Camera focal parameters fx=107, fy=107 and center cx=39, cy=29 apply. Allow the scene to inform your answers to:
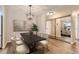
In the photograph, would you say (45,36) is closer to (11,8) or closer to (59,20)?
(59,20)

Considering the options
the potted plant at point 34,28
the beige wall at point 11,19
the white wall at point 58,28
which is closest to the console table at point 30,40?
the potted plant at point 34,28

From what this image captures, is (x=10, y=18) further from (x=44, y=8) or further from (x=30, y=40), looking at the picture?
(x=44, y=8)

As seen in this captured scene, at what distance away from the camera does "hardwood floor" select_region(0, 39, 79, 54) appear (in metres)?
1.96

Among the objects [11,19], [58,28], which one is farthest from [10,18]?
[58,28]

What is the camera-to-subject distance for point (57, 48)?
199 centimetres

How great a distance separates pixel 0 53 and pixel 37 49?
69 cm

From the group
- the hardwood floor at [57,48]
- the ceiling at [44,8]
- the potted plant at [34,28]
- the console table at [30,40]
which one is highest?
the ceiling at [44,8]

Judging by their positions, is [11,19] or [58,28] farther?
[58,28]

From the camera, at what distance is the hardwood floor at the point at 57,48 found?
1956 millimetres

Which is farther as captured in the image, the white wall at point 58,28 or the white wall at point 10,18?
the white wall at point 58,28

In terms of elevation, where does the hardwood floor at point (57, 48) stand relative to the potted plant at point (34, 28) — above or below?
below

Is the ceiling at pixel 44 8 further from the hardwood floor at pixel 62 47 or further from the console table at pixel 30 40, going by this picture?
the hardwood floor at pixel 62 47
